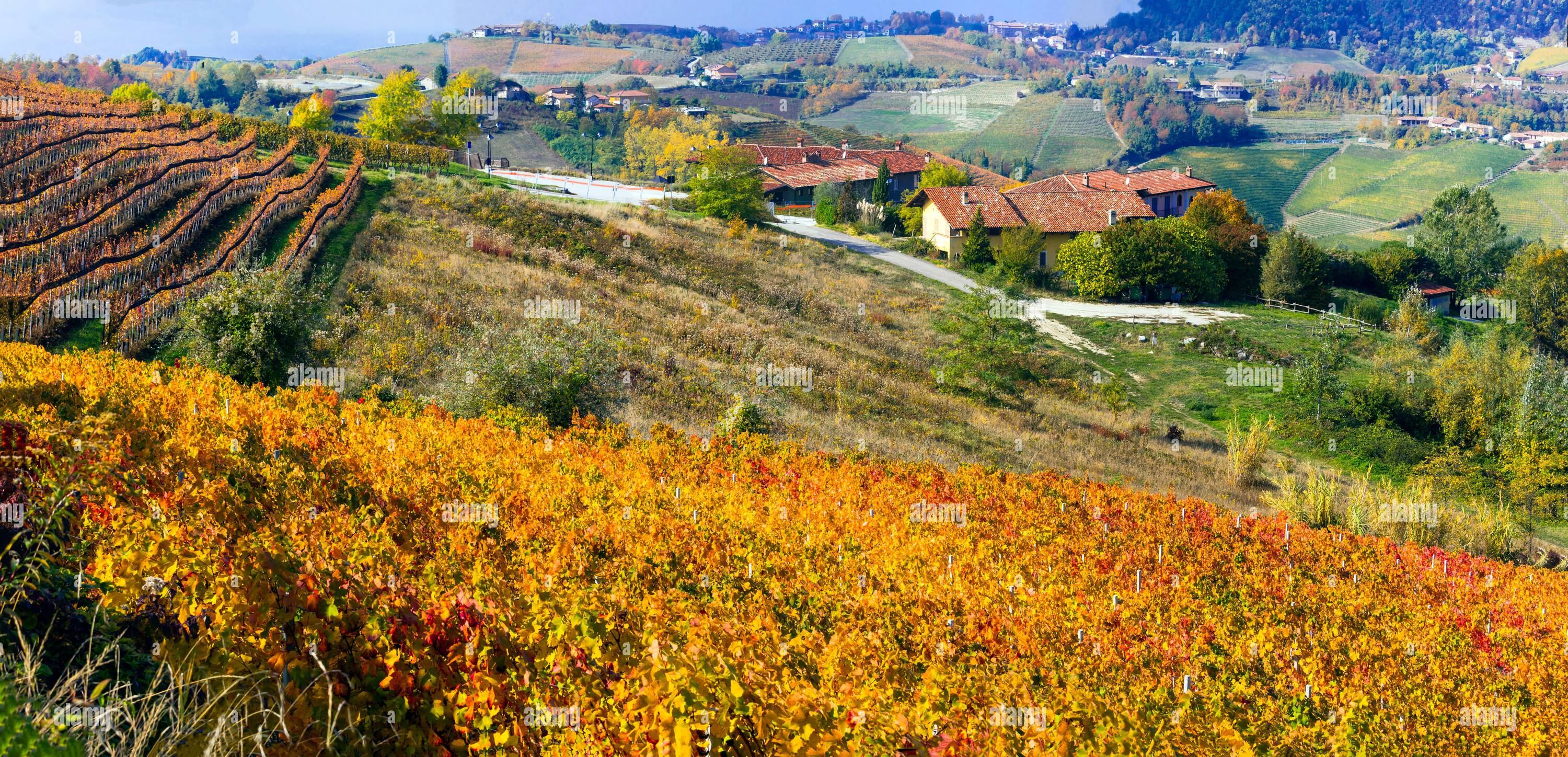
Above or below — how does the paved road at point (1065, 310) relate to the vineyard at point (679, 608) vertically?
below

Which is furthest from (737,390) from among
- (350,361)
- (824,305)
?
(824,305)

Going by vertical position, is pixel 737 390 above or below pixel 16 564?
below

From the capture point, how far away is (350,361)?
19.9m

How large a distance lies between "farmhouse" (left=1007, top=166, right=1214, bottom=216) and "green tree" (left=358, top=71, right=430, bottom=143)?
4425cm

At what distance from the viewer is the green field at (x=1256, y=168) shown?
147625 mm

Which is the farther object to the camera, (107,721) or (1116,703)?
(1116,703)

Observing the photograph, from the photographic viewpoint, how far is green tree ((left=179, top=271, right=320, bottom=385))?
1567cm

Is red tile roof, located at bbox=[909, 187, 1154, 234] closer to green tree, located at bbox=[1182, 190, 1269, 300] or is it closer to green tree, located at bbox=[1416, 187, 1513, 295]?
green tree, located at bbox=[1182, 190, 1269, 300]

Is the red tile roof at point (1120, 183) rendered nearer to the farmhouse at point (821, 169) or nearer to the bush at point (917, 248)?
the bush at point (917, 248)

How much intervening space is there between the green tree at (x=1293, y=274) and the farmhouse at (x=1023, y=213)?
9513 millimetres

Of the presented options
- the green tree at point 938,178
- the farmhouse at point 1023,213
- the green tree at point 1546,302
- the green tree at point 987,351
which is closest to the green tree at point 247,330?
the green tree at point 987,351

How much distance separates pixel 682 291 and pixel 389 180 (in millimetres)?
15088

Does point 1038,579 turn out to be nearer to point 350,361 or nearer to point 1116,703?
point 1116,703

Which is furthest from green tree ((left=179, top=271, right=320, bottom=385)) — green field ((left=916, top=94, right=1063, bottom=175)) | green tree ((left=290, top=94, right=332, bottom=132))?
green field ((left=916, top=94, right=1063, bottom=175))
